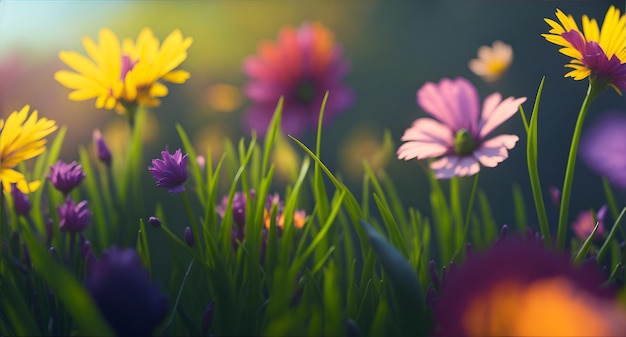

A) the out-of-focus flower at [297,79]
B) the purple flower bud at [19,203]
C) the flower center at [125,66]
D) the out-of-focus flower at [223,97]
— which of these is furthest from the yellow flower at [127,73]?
the out-of-focus flower at [223,97]

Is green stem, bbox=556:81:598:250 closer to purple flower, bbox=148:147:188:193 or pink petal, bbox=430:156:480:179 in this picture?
pink petal, bbox=430:156:480:179

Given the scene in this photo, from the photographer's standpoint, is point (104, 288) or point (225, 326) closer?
point (104, 288)

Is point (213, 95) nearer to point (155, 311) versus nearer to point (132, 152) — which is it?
point (132, 152)

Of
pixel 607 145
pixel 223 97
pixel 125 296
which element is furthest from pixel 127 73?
pixel 607 145

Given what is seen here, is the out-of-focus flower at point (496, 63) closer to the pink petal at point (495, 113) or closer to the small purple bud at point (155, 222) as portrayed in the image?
the pink petal at point (495, 113)

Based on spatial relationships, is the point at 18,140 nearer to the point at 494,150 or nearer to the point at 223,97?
the point at 494,150

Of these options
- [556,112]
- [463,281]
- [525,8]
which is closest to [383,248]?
[463,281]
